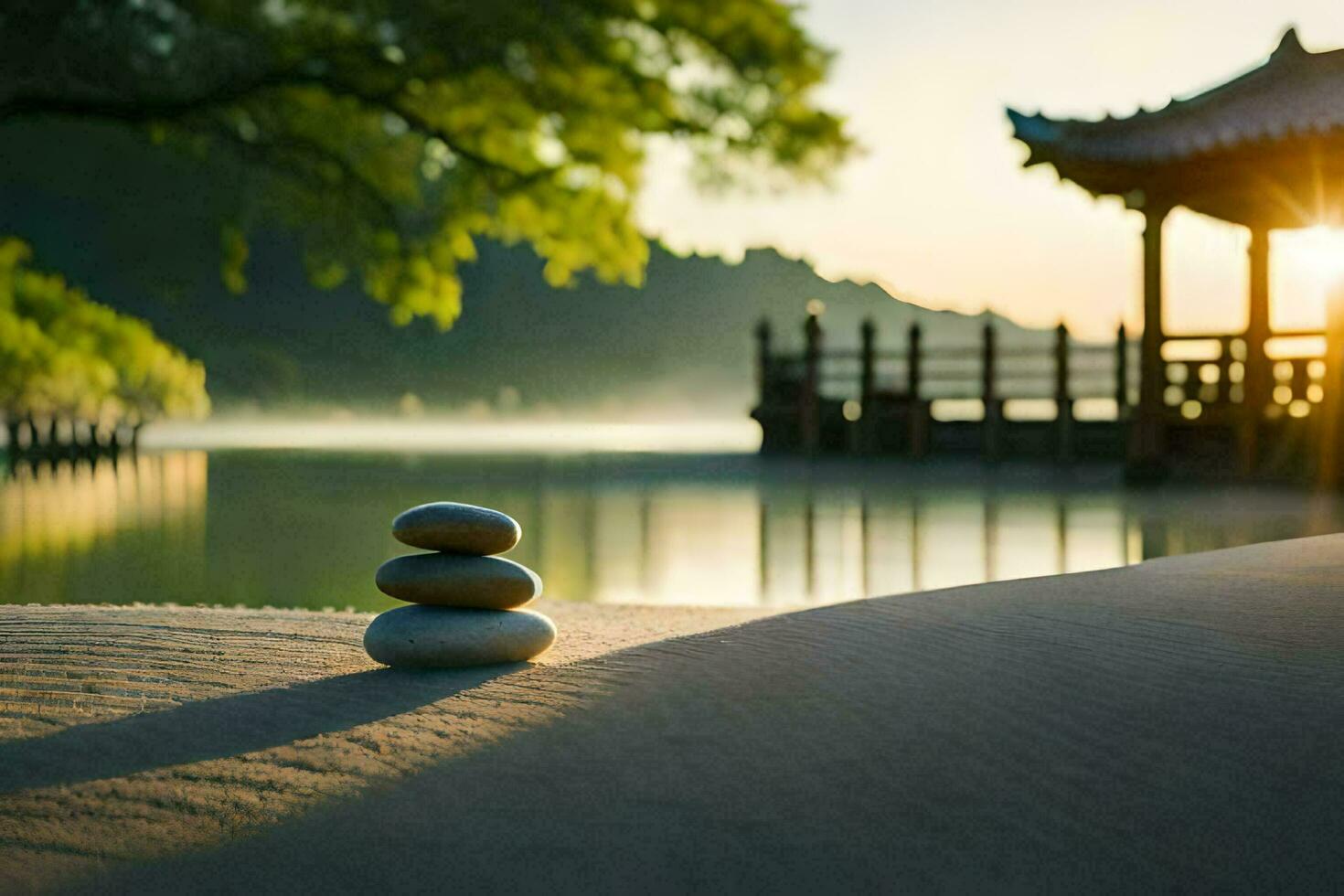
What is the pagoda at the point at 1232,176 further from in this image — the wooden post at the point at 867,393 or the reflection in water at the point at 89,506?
the reflection in water at the point at 89,506

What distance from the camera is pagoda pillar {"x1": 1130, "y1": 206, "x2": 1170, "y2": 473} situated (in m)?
15.0

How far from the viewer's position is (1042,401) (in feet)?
72.6

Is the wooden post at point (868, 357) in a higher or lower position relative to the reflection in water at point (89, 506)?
higher

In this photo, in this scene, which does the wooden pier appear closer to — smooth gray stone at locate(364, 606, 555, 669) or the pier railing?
the pier railing

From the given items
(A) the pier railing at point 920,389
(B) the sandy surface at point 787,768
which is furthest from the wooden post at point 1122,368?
(B) the sandy surface at point 787,768

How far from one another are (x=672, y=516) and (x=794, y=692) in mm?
10059

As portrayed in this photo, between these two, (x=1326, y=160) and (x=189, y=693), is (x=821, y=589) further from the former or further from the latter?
(x=1326, y=160)

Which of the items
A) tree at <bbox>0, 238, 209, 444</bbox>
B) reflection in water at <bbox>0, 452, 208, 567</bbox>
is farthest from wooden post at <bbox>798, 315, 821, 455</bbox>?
tree at <bbox>0, 238, 209, 444</bbox>

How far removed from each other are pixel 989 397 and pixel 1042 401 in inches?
36.9

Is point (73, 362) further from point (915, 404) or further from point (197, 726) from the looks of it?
point (197, 726)

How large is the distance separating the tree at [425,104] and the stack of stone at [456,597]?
12334 millimetres

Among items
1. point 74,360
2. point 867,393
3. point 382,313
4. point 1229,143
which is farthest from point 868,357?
point 382,313

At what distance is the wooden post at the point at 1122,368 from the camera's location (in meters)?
21.5

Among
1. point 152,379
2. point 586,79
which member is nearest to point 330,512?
point 586,79
